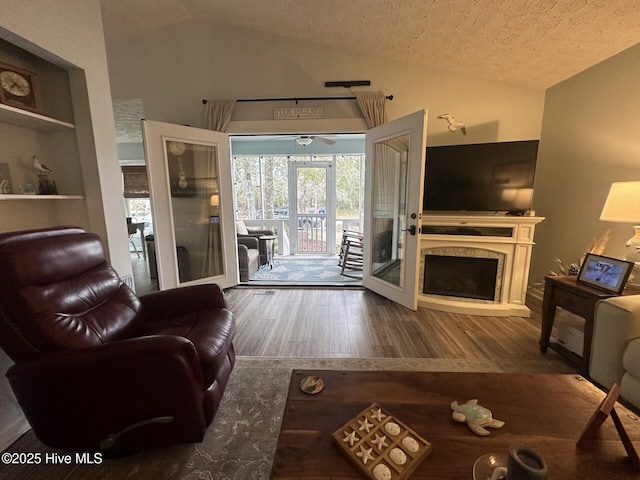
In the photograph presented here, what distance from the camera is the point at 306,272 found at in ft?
15.3

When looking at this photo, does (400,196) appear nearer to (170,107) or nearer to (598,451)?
(598,451)

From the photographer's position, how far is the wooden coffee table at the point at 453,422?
2.70ft

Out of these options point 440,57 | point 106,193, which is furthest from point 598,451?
point 440,57

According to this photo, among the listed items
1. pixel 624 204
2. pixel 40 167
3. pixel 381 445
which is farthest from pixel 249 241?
pixel 624 204

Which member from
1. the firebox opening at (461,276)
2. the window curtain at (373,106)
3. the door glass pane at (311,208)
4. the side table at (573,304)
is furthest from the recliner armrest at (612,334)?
the door glass pane at (311,208)

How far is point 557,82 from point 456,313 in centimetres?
257

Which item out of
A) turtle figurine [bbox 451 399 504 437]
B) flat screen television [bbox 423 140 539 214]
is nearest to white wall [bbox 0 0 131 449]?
turtle figurine [bbox 451 399 504 437]

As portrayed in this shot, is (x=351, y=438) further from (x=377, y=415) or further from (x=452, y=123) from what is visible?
(x=452, y=123)

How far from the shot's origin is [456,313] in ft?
9.23

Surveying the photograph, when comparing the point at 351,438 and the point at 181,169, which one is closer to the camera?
the point at 351,438

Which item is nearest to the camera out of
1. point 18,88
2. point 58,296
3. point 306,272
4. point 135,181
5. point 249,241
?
point 58,296

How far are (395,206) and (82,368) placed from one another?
9.46 feet

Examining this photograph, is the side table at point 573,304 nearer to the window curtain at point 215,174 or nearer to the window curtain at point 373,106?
the window curtain at point 373,106

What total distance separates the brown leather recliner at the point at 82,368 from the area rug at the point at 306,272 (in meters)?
2.56
